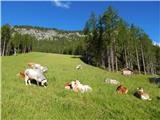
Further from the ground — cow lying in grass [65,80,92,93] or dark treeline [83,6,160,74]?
dark treeline [83,6,160,74]

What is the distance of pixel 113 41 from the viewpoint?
2766 inches

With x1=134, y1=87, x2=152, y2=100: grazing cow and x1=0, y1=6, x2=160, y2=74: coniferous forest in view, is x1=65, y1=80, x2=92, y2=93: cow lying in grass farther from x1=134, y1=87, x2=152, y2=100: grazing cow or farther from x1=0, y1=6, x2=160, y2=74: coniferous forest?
x1=0, y1=6, x2=160, y2=74: coniferous forest

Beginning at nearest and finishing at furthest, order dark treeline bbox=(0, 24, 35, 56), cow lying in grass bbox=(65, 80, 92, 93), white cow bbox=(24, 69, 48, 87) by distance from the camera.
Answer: cow lying in grass bbox=(65, 80, 92, 93)
white cow bbox=(24, 69, 48, 87)
dark treeline bbox=(0, 24, 35, 56)

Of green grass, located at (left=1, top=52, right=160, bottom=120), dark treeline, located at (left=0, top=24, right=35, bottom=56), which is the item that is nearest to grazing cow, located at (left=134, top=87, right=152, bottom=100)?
green grass, located at (left=1, top=52, right=160, bottom=120)

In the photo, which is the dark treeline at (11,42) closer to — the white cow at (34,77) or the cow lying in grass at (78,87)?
the white cow at (34,77)

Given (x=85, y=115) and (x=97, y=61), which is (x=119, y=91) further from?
(x=97, y=61)

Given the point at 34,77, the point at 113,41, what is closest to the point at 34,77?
the point at 34,77

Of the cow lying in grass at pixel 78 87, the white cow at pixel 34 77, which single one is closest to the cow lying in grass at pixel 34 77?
the white cow at pixel 34 77

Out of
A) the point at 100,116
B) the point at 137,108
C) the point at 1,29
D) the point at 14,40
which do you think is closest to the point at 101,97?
the point at 137,108

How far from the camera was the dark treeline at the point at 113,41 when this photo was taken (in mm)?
67438

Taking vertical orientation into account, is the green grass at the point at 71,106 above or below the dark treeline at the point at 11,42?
below

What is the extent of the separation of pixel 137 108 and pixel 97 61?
71.1m

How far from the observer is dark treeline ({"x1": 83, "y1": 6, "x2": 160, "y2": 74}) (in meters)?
67.4

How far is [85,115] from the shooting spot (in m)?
13.3
